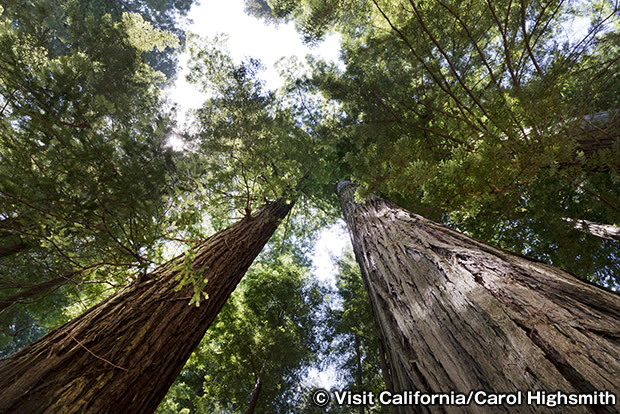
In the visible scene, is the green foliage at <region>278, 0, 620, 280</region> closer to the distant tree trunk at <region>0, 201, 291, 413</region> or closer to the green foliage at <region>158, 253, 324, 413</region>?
the distant tree trunk at <region>0, 201, 291, 413</region>

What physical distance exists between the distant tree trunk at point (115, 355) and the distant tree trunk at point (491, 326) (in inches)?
54.4

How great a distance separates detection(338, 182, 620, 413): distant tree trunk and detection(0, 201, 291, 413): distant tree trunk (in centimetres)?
138

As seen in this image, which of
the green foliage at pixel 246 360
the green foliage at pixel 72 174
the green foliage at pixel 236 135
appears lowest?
the green foliage at pixel 72 174

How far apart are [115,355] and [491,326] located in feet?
6.80

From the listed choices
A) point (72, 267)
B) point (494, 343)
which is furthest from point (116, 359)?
point (494, 343)

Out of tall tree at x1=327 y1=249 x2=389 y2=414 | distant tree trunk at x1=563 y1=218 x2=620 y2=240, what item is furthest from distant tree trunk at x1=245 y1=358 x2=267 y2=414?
distant tree trunk at x1=563 y1=218 x2=620 y2=240

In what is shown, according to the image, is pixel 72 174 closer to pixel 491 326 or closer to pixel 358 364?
pixel 491 326

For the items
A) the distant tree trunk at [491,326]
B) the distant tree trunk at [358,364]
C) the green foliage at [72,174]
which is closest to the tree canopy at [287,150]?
the green foliage at [72,174]

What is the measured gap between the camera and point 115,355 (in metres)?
→ 1.57

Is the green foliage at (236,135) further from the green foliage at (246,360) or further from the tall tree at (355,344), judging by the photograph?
the tall tree at (355,344)

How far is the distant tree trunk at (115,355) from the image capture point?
1277mm

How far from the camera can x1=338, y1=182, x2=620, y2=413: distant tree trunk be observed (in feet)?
2.49

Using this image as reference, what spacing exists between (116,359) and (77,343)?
24cm

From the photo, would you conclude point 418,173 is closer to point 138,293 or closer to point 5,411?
point 138,293
